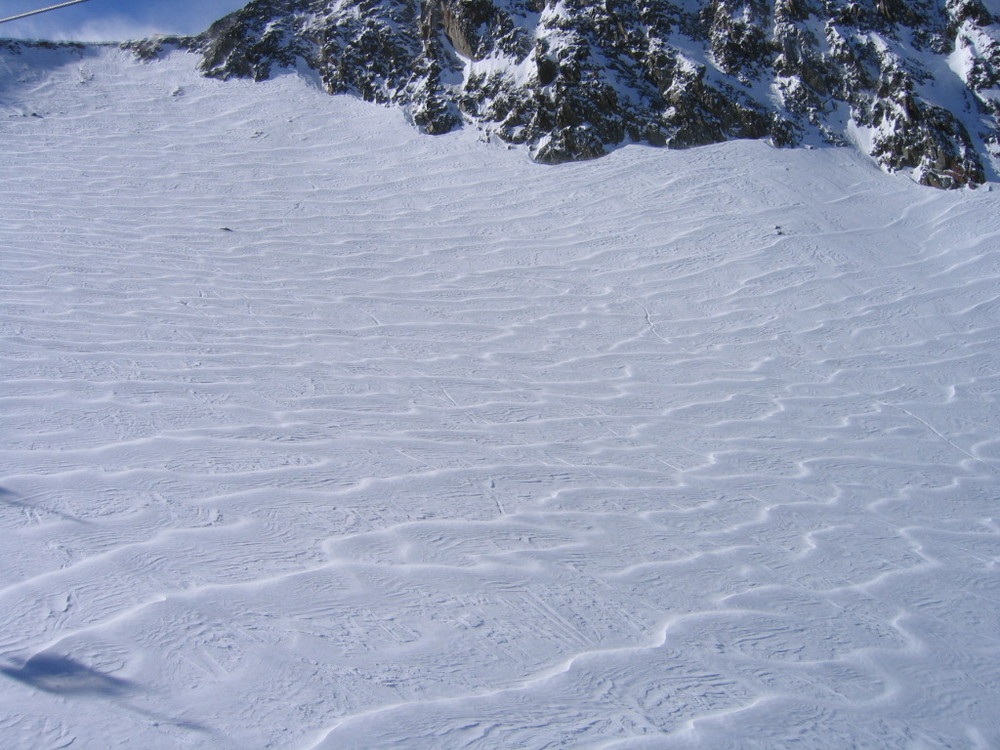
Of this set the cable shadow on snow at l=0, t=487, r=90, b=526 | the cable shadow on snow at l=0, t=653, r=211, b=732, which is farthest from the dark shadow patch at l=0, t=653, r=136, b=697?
the cable shadow on snow at l=0, t=487, r=90, b=526

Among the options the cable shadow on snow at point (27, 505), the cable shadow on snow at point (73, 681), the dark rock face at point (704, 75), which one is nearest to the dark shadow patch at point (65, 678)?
the cable shadow on snow at point (73, 681)

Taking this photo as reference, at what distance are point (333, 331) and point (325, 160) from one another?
487 cm

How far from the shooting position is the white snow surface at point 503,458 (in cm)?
221

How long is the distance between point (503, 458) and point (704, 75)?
25.8ft

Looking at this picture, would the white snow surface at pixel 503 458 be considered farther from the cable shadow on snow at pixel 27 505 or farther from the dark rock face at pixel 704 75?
the dark rock face at pixel 704 75

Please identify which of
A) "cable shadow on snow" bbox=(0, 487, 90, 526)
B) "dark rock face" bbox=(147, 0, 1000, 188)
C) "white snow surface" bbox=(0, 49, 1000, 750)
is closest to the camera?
"white snow surface" bbox=(0, 49, 1000, 750)

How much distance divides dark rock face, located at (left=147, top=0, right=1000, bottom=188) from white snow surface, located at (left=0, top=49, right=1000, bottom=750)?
0.65 meters

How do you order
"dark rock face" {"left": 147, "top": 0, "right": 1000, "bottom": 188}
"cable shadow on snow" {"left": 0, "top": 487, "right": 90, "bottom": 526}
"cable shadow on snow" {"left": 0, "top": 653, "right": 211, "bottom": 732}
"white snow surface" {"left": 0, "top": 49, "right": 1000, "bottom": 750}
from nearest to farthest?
"cable shadow on snow" {"left": 0, "top": 653, "right": 211, "bottom": 732} < "white snow surface" {"left": 0, "top": 49, "right": 1000, "bottom": 750} < "cable shadow on snow" {"left": 0, "top": 487, "right": 90, "bottom": 526} < "dark rock face" {"left": 147, "top": 0, "right": 1000, "bottom": 188}

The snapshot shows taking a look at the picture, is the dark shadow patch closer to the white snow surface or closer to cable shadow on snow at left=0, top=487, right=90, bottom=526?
the white snow surface

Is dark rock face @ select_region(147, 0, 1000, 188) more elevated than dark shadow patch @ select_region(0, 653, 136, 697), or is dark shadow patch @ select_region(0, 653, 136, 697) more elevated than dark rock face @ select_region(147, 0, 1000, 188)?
dark rock face @ select_region(147, 0, 1000, 188)

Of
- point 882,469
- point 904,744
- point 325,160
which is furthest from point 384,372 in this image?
point 325,160

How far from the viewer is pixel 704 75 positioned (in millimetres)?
9656

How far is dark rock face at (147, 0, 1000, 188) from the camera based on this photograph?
8.84m

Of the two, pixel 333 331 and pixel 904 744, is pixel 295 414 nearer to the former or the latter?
pixel 333 331
